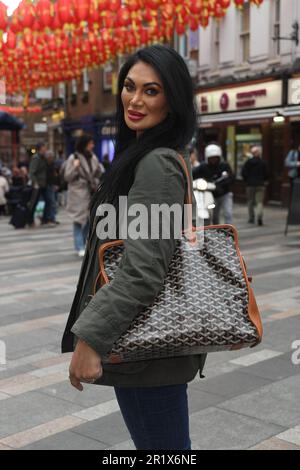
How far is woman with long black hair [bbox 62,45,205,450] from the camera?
194 cm

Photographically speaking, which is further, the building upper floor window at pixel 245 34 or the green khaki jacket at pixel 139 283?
the building upper floor window at pixel 245 34

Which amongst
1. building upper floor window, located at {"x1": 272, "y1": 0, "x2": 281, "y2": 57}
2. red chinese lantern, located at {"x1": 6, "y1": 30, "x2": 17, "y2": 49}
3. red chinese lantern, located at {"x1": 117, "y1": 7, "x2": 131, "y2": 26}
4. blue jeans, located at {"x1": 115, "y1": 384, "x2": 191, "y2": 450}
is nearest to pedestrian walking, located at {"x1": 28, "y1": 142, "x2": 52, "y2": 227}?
red chinese lantern, located at {"x1": 6, "y1": 30, "x2": 17, "y2": 49}

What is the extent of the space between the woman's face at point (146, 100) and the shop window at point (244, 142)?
65.3ft

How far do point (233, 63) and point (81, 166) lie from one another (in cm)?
1418

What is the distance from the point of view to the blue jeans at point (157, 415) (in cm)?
211

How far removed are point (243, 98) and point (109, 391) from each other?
1871 centimetres

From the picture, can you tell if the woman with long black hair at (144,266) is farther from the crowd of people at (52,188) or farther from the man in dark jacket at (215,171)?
the man in dark jacket at (215,171)

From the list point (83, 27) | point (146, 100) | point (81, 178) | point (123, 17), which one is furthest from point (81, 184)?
point (146, 100)

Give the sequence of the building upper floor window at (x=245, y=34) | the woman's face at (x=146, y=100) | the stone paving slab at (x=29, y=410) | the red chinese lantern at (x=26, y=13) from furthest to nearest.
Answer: the building upper floor window at (x=245, y=34), the red chinese lantern at (x=26, y=13), the stone paving slab at (x=29, y=410), the woman's face at (x=146, y=100)

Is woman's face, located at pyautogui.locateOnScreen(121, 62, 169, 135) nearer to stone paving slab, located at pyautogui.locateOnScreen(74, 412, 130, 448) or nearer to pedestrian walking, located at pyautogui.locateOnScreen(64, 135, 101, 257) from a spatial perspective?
stone paving slab, located at pyautogui.locateOnScreen(74, 412, 130, 448)

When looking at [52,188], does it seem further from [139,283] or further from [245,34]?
[139,283]

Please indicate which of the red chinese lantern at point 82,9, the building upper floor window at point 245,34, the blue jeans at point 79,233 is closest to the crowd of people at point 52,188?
the blue jeans at point 79,233

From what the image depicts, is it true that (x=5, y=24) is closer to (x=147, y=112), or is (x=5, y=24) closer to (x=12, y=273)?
(x=12, y=273)

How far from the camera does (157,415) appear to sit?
2.11m
